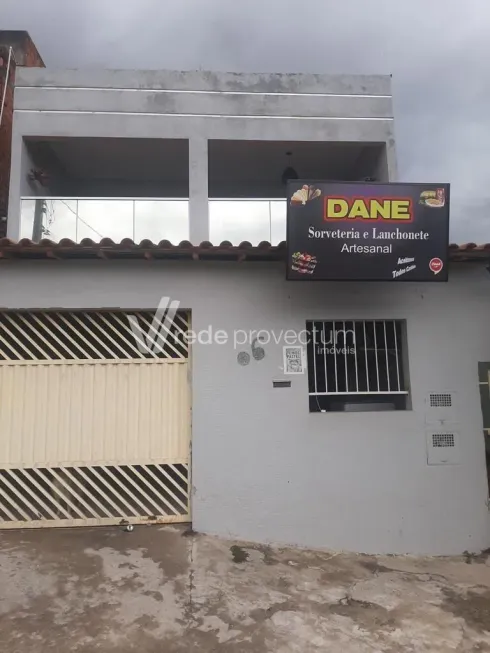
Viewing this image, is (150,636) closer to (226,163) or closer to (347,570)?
(347,570)

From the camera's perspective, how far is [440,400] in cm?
572

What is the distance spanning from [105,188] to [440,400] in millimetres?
7240

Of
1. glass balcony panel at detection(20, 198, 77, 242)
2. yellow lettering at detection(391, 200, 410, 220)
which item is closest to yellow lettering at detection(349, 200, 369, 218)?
yellow lettering at detection(391, 200, 410, 220)

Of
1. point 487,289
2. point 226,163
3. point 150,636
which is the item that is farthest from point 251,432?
point 226,163

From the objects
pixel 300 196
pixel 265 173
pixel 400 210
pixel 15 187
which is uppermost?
pixel 265 173

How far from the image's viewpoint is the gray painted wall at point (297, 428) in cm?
541

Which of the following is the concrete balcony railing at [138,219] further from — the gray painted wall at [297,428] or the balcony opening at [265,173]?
the gray painted wall at [297,428]

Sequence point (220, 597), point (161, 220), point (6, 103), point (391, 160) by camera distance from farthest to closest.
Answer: point (391, 160), point (6, 103), point (161, 220), point (220, 597)

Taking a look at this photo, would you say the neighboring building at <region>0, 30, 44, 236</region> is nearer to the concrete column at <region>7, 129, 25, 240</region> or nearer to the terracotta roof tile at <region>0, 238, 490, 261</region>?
the concrete column at <region>7, 129, 25, 240</region>

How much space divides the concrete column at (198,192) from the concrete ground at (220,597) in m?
4.06

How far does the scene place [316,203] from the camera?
514 cm

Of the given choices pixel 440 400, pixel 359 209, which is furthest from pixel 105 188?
pixel 440 400

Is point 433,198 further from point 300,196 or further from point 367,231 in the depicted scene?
point 300,196

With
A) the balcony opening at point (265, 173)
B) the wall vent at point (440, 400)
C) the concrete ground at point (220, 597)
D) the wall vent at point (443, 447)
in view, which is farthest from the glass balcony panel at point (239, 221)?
the concrete ground at point (220, 597)
